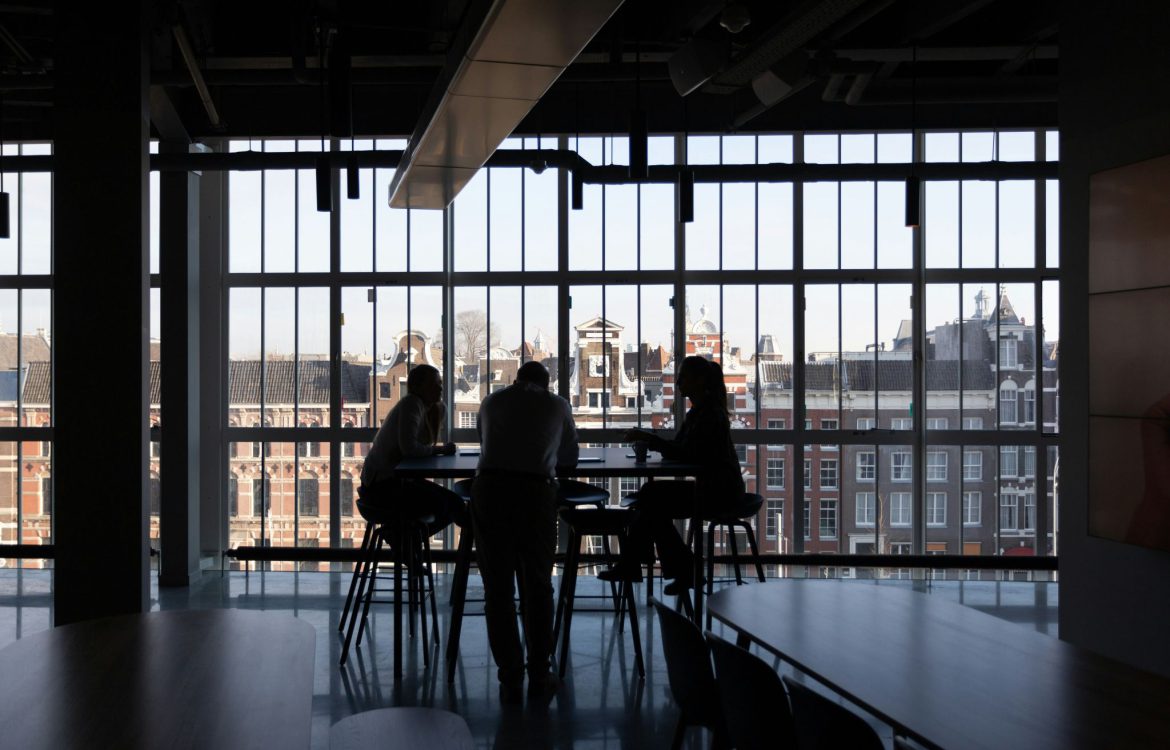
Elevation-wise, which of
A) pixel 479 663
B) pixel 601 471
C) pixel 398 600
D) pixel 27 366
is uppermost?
pixel 27 366

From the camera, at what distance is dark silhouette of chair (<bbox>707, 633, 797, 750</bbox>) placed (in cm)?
243

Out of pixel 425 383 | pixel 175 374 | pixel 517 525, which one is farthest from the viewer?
pixel 175 374

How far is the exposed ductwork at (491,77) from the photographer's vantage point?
12.0ft

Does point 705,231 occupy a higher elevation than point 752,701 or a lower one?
higher

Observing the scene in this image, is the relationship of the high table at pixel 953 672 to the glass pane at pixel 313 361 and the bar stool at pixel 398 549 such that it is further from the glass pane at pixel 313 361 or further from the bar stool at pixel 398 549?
the glass pane at pixel 313 361

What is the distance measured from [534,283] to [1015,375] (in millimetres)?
4587

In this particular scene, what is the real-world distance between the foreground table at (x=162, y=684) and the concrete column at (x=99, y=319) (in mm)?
2148

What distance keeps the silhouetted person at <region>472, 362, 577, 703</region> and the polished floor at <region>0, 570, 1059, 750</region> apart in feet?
0.85

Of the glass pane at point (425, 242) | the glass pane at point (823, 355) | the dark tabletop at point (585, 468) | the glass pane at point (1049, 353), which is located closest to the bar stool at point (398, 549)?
the dark tabletop at point (585, 468)

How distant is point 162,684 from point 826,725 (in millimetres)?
1708

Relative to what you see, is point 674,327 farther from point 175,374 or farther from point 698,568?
point 175,374

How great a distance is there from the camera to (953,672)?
2512 mm

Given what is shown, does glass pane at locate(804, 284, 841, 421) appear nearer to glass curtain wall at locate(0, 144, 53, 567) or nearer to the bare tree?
the bare tree

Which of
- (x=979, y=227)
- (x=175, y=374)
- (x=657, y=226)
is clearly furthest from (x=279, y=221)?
(x=979, y=227)
